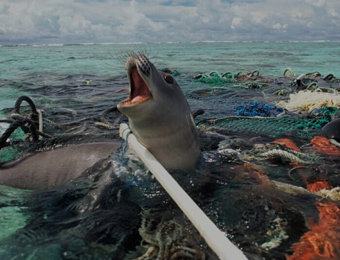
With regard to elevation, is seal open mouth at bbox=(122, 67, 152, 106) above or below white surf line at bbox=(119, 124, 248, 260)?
above

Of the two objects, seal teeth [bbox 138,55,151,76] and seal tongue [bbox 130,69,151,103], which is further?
seal tongue [bbox 130,69,151,103]

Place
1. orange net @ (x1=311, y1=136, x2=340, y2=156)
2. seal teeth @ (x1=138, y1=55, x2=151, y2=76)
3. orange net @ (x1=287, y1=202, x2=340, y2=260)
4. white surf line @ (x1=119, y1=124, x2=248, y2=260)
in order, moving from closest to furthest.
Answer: white surf line @ (x1=119, y1=124, x2=248, y2=260)
orange net @ (x1=287, y1=202, x2=340, y2=260)
seal teeth @ (x1=138, y1=55, x2=151, y2=76)
orange net @ (x1=311, y1=136, x2=340, y2=156)

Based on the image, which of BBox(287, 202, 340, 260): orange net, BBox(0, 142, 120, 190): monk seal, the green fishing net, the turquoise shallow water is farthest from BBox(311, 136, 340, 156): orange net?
BBox(0, 142, 120, 190): monk seal

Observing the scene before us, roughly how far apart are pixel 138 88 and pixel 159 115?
242mm

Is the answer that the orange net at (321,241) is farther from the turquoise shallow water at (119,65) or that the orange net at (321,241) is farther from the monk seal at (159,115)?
the turquoise shallow water at (119,65)

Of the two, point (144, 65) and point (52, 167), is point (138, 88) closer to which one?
point (144, 65)

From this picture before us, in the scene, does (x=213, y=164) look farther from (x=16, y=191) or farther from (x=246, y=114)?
(x=246, y=114)

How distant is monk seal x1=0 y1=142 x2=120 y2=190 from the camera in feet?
10.1

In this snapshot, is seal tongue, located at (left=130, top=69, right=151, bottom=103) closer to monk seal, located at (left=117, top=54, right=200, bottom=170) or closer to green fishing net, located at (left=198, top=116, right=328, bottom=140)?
monk seal, located at (left=117, top=54, right=200, bottom=170)

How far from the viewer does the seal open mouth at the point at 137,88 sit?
251cm

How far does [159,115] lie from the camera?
8.55 ft

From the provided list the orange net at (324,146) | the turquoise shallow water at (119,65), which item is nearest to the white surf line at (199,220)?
the turquoise shallow water at (119,65)

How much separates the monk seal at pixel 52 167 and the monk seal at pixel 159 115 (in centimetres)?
64

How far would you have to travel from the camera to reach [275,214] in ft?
8.47
